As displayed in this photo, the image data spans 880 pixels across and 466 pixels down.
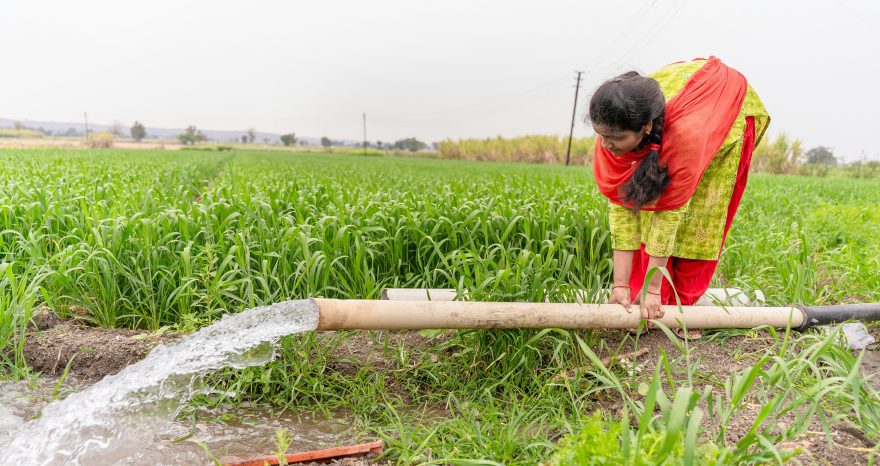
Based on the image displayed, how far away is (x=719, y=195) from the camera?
270cm

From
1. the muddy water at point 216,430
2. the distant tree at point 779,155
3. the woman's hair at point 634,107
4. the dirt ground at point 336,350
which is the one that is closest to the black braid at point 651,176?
the woman's hair at point 634,107

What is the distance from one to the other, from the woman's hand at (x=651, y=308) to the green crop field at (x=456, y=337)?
193mm

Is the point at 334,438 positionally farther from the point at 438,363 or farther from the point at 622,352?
the point at 622,352

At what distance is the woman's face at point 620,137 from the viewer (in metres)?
2.13

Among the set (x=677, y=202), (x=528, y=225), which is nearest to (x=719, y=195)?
(x=677, y=202)

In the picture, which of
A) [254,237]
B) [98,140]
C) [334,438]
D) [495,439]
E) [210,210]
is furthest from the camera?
[98,140]

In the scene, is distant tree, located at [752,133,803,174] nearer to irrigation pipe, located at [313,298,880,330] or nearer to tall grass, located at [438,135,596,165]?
tall grass, located at [438,135,596,165]

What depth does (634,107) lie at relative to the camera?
6.72ft

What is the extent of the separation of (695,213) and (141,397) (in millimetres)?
2758

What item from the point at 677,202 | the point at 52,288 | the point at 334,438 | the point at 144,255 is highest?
the point at 677,202

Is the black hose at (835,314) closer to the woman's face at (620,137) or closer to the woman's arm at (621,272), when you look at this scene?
the woman's arm at (621,272)

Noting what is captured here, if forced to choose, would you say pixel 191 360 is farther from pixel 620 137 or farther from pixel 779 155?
pixel 779 155

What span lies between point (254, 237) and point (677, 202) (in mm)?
2558

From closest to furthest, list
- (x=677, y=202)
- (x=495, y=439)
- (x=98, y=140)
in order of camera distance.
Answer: (x=495, y=439) → (x=677, y=202) → (x=98, y=140)
